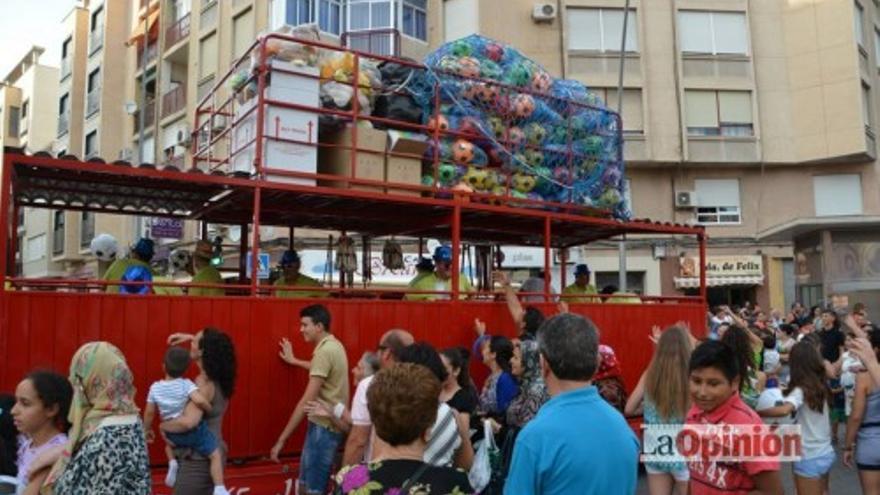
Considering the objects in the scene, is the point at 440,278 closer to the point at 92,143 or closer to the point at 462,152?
the point at 462,152

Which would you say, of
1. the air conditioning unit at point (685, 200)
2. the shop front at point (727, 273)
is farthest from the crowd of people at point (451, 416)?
the air conditioning unit at point (685, 200)

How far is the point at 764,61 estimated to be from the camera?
29047 millimetres

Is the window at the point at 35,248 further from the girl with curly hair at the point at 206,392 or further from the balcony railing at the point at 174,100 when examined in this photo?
the girl with curly hair at the point at 206,392

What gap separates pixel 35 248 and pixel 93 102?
32.3ft

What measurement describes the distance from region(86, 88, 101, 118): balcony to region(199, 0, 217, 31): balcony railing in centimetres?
977

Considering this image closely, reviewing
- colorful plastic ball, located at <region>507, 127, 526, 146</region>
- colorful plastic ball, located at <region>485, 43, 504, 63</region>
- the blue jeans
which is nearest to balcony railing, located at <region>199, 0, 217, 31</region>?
A: colorful plastic ball, located at <region>485, 43, 504, 63</region>

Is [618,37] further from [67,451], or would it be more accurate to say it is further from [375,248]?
[67,451]

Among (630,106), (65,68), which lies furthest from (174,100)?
(630,106)

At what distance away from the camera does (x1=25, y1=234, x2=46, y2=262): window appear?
39500 mm

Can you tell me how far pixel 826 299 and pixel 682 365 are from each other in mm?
18781

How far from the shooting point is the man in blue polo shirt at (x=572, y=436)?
268 cm

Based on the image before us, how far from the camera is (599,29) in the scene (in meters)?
28.3

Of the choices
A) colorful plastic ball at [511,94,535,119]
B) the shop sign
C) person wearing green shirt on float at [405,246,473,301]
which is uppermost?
colorful plastic ball at [511,94,535,119]

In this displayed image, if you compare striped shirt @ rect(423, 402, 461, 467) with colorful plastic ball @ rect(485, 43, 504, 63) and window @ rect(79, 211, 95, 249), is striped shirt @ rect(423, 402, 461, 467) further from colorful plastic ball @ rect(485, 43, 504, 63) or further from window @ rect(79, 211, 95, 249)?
window @ rect(79, 211, 95, 249)
